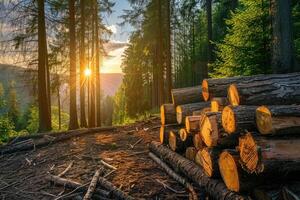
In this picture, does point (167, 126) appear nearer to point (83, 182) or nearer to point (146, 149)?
point (146, 149)

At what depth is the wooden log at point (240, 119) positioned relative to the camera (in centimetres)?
540

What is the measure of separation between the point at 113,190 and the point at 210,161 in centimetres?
193

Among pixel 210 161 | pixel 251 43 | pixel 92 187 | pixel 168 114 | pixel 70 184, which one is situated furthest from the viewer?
pixel 251 43

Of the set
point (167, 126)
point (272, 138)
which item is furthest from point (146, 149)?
point (272, 138)

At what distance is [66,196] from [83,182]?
0.71 meters

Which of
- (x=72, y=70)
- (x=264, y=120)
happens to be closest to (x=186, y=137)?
(x=264, y=120)

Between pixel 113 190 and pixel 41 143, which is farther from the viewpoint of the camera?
pixel 41 143

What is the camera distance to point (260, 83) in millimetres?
6148

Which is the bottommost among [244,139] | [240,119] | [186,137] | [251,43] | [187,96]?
[186,137]

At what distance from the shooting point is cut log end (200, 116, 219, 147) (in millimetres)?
5907

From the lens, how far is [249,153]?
493 cm

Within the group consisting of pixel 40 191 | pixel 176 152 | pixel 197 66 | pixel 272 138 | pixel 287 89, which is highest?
pixel 197 66

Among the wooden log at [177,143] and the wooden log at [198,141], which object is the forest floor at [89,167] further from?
the wooden log at [198,141]

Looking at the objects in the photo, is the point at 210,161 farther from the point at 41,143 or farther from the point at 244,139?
the point at 41,143
